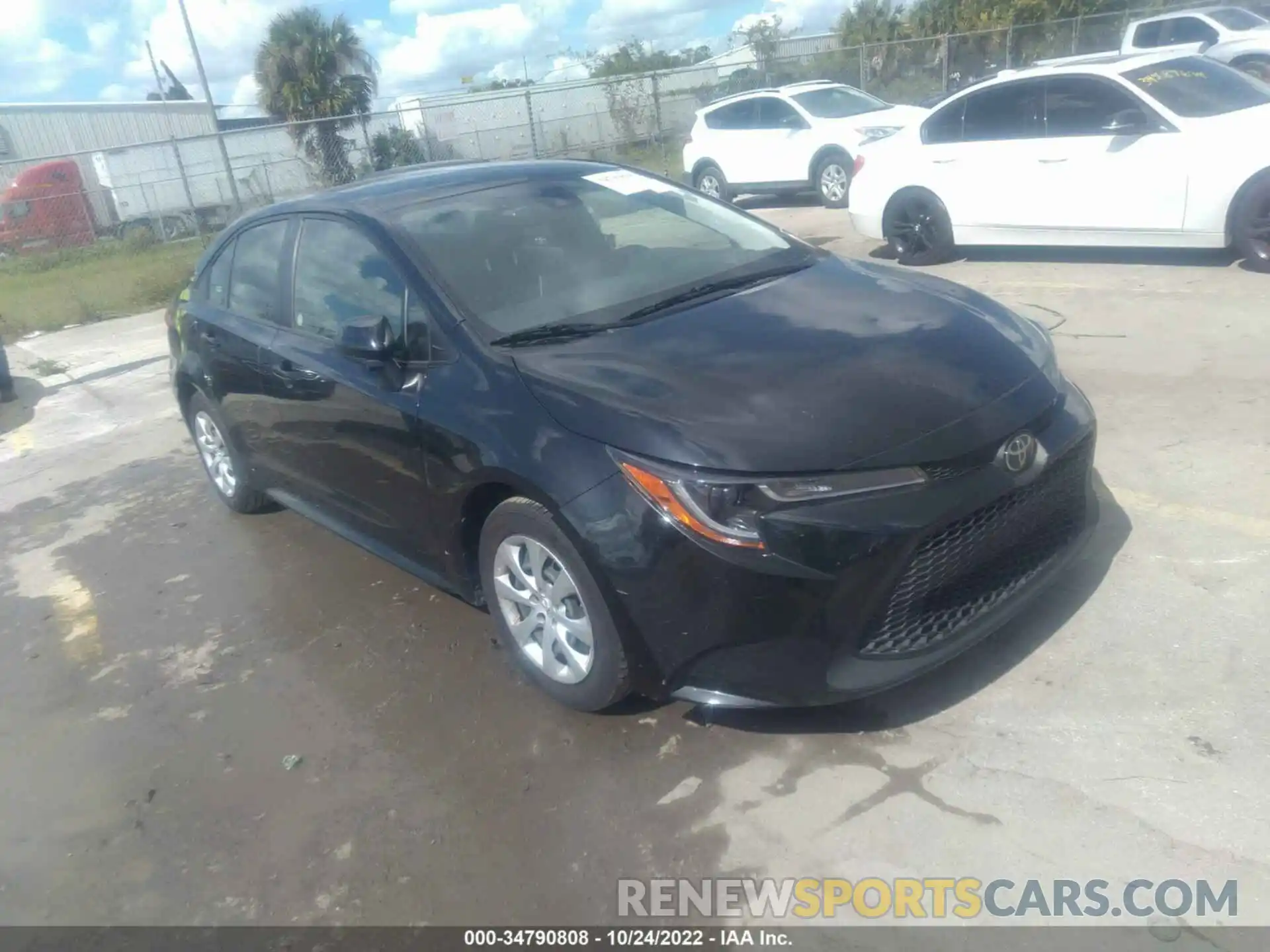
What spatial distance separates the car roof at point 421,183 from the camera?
412 centimetres

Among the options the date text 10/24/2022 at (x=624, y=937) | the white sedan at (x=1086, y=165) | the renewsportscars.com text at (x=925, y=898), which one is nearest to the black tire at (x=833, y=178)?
the white sedan at (x=1086, y=165)

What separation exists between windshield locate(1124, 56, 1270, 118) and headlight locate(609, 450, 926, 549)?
612cm

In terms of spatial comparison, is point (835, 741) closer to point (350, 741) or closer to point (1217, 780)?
point (1217, 780)

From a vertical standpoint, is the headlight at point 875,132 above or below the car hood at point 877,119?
below

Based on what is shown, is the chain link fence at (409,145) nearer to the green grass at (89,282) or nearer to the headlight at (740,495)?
the green grass at (89,282)

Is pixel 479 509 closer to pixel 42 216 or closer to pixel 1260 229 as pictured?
pixel 1260 229

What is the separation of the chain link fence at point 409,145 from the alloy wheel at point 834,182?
7254 mm

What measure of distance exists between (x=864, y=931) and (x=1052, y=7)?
3015 cm

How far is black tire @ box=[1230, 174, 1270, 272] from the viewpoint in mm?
6926

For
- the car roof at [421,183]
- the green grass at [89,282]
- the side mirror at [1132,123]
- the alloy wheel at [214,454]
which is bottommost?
the green grass at [89,282]

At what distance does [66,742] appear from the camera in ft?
12.5

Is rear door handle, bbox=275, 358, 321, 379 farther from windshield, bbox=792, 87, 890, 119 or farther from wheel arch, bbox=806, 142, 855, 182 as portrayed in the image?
A: windshield, bbox=792, 87, 890, 119

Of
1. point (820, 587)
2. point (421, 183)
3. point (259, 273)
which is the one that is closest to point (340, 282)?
point (421, 183)

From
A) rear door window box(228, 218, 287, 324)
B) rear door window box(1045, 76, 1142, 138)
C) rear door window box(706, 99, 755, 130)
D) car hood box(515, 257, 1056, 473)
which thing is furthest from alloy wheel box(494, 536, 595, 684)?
rear door window box(706, 99, 755, 130)
